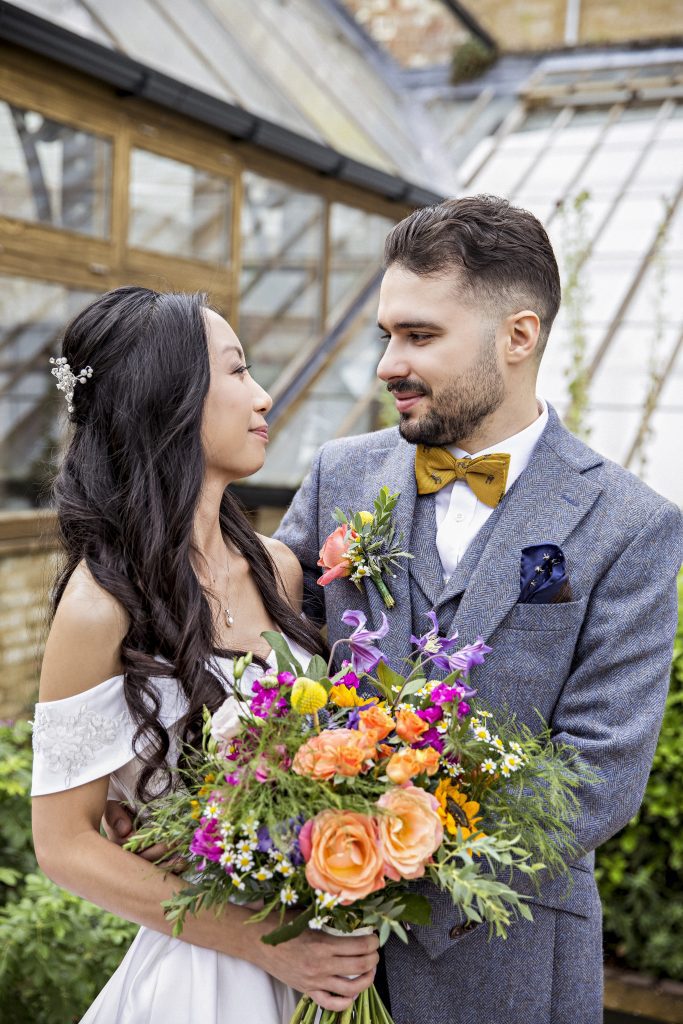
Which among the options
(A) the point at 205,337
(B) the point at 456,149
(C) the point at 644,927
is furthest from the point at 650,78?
(A) the point at 205,337

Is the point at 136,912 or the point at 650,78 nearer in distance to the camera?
the point at 136,912

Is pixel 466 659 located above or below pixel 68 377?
below

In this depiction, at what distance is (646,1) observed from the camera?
12844 millimetres

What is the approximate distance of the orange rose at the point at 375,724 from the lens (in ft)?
5.07

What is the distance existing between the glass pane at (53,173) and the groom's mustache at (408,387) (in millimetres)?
3884

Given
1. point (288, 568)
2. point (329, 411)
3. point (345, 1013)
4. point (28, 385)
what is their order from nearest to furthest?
point (345, 1013), point (288, 568), point (28, 385), point (329, 411)

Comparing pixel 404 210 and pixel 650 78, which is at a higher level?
pixel 650 78

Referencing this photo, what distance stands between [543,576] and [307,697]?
2.25 feet

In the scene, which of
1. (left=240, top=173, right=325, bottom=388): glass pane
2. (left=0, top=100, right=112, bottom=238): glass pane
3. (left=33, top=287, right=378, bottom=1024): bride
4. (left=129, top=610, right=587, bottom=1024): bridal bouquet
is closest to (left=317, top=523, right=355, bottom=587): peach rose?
(left=33, top=287, right=378, bottom=1024): bride

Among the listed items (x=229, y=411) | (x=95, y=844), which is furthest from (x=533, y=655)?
(x=95, y=844)

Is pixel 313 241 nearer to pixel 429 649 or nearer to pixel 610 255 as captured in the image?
pixel 610 255

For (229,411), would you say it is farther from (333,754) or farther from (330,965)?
(330,965)

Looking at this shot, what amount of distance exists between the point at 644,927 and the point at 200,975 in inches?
96.8

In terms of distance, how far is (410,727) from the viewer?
157cm
